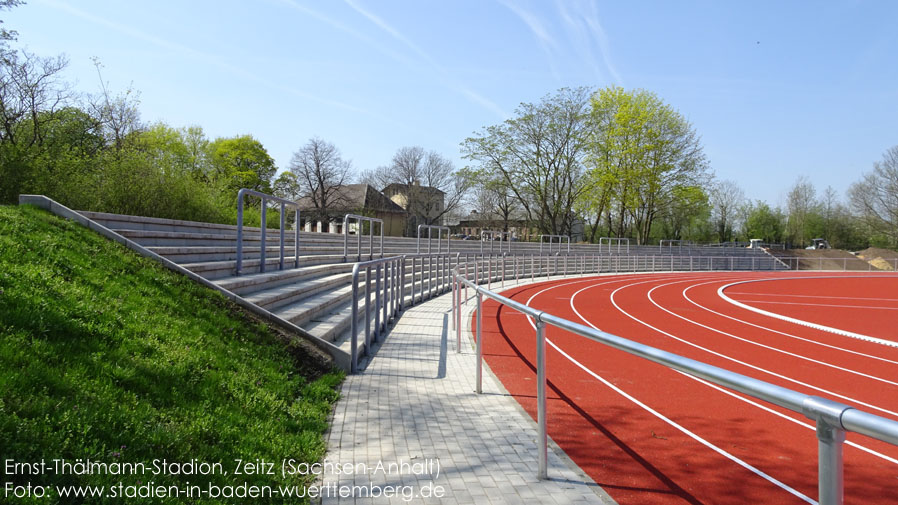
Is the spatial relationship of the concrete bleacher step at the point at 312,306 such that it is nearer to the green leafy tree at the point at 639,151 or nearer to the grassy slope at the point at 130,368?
the grassy slope at the point at 130,368

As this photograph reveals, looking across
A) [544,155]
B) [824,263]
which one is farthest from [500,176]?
[824,263]

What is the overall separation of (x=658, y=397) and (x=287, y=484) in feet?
13.4

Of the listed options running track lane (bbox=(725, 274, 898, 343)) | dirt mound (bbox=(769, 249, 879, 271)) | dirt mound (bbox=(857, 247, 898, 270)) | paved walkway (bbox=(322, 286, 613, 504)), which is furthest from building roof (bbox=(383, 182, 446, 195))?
paved walkway (bbox=(322, 286, 613, 504))

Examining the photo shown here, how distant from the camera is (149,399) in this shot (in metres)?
3.34

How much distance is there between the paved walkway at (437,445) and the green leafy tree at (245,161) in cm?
4692

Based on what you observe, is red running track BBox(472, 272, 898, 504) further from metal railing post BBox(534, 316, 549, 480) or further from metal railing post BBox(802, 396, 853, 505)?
metal railing post BBox(802, 396, 853, 505)

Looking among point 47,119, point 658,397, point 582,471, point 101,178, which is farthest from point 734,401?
point 47,119

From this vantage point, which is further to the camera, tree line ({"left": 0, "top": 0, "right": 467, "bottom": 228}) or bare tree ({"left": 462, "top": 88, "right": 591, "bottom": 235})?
bare tree ({"left": 462, "top": 88, "right": 591, "bottom": 235})

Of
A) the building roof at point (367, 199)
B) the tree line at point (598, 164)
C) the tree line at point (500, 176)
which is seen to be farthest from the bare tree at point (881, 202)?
the building roof at point (367, 199)

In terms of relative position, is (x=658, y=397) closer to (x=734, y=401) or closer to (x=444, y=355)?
(x=734, y=401)

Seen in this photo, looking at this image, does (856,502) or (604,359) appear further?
(604,359)

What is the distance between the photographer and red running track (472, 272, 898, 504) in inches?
137

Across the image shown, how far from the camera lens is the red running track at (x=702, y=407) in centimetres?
347

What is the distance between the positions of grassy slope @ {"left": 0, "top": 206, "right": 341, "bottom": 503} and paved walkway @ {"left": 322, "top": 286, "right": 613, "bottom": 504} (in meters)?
0.29
